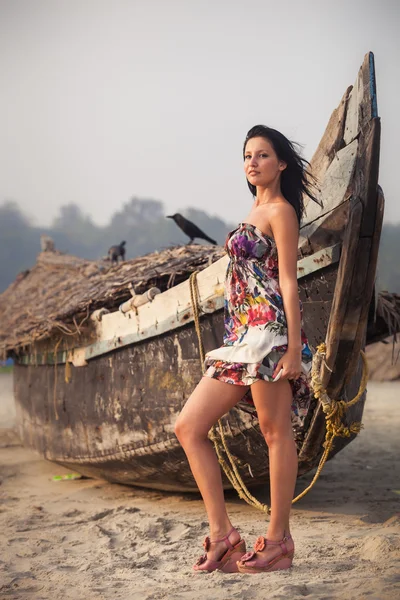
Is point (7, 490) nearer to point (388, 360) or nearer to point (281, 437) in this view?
point (281, 437)

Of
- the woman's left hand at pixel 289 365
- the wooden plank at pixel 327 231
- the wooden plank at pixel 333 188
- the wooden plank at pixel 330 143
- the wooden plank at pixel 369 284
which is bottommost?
Result: the woman's left hand at pixel 289 365

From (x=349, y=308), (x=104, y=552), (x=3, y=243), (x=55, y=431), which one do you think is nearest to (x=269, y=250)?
(x=349, y=308)

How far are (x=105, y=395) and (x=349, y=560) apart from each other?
2.06 metres

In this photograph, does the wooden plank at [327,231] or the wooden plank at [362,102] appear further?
the wooden plank at [327,231]

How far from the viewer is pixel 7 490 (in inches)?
192

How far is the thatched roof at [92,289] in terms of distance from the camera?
4078mm

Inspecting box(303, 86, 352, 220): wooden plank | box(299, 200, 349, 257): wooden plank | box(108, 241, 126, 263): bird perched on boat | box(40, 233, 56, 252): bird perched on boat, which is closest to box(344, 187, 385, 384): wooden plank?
box(299, 200, 349, 257): wooden plank

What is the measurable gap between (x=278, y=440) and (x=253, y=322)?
A: 1.51ft

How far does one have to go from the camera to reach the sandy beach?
237 cm

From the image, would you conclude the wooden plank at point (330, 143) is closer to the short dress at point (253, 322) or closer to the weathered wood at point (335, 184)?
the weathered wood at point (335, 184)

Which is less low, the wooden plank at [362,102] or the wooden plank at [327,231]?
the wooden plank at [362,102]

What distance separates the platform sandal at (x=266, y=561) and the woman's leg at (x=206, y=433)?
9cm

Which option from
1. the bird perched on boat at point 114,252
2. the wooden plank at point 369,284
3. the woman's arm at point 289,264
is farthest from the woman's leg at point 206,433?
the bird perched on boat at point 114,252

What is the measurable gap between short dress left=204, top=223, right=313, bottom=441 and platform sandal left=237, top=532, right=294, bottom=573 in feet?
1.66
